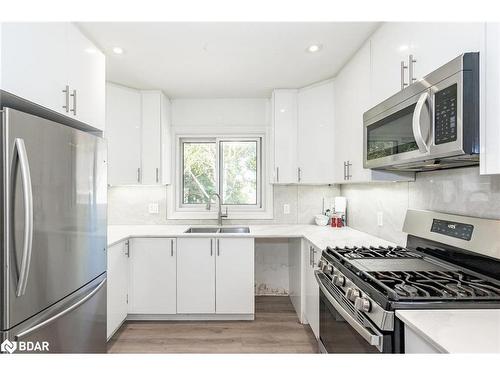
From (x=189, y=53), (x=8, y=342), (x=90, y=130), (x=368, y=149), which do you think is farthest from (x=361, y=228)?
(x=8, y=342)

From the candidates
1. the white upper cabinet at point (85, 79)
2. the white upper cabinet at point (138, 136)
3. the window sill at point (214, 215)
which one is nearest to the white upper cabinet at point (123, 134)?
the white upper cabinet at point (138, 136)

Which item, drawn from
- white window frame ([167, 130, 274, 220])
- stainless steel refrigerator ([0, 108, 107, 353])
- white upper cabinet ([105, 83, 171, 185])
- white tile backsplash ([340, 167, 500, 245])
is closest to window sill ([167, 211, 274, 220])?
white window frame ([167, 130, 274, 220])

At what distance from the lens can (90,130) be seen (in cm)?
191

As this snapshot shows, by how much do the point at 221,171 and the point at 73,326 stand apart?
7.08 feet

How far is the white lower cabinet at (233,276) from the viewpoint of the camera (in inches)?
103

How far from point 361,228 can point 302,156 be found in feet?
2.91

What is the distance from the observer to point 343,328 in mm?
1376

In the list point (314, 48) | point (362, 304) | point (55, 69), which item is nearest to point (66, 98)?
point (55, 69)

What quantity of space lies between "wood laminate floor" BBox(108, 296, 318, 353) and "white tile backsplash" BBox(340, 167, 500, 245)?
3.57 ft

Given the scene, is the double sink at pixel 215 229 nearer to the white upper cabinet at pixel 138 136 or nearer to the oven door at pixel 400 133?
the white upper cabinet at pixel 138 136

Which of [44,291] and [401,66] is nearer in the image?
[44,291]

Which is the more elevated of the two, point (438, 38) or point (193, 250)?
point (438, 38)

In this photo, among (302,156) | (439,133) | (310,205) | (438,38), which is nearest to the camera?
(439,133)

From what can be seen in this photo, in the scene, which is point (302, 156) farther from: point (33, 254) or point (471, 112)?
point (33, 254)
